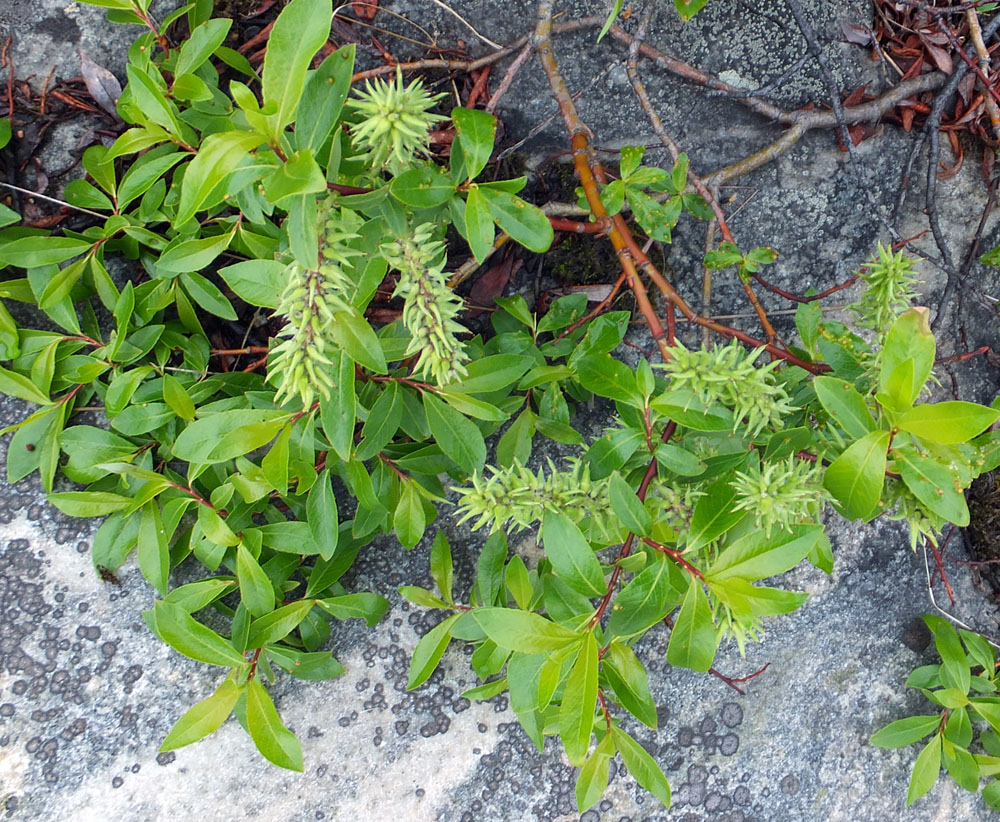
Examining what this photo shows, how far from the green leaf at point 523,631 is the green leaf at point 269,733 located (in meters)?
0.72

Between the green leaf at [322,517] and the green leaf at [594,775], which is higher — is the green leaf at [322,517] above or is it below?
above

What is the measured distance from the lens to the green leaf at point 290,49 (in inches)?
47.3

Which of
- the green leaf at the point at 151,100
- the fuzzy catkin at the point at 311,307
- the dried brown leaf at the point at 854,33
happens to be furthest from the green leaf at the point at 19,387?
the dried brown leaf at the point at 854,33

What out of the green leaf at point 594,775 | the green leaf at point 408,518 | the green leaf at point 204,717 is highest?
the green leaf at point 408,518

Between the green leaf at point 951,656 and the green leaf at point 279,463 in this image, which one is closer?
the green leaf at point 279,463

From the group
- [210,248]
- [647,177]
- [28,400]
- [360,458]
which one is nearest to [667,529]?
[360,458]

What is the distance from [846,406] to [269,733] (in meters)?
1.50

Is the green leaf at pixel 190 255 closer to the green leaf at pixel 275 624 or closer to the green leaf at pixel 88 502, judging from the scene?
the green leaf at pixel 88 502

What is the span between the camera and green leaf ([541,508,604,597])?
1.42 m

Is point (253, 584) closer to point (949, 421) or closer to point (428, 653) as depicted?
point (428, 653)

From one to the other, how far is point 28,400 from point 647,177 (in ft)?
5.52

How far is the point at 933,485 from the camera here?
134 centimetres

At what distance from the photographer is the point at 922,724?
216 centimetres

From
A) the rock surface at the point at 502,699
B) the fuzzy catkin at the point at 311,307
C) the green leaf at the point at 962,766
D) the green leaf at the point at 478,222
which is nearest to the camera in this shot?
the fuzzy catkin at the point at 311,307
